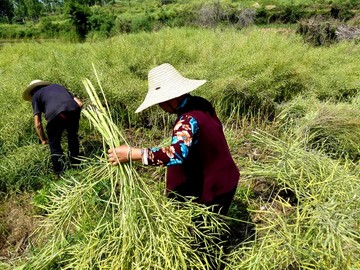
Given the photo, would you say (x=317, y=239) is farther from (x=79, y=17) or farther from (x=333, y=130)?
(x=79, y=17)

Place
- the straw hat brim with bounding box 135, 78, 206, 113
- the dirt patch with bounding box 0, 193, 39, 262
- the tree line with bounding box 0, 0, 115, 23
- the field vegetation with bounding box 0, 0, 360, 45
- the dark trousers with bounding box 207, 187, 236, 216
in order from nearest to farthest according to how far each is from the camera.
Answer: the straw hat brim with bounding box 135, 78, 206, 113 < the dark trousers with bounding box 207, 187, 236, 216 < the dirt patch with bounding box 0, 193, 39, 262 < the field vegetation with bounding box 0, 0, 360, 45 < the tree line with bounding box 0, 0, 115, 23

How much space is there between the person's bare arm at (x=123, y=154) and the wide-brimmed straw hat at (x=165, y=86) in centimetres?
23

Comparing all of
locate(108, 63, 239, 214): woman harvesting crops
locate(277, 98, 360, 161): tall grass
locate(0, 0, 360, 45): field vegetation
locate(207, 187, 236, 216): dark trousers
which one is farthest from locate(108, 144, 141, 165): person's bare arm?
locate(0, 0, 360, 45): field vegetation

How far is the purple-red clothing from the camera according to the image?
1377 mm

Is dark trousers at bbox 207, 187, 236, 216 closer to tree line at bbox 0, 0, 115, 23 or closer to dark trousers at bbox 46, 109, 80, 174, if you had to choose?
dark trousers at bbox 46, 109, 80, 174

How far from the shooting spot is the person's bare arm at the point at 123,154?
138 cm

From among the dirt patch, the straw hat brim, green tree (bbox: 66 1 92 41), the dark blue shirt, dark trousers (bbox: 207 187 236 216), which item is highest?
the straw hat brim

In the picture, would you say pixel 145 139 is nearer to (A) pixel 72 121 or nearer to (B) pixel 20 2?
(A) pixel 72 121

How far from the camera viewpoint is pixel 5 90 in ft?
12.2

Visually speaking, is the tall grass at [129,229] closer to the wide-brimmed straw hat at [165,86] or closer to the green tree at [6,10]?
the wide-brimmed straw hat at [165,86]

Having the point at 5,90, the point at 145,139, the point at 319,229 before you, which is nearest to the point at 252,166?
the point at 319,229

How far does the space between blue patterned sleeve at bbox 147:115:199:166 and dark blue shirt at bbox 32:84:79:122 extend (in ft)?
5.54

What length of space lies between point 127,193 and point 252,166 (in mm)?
1469

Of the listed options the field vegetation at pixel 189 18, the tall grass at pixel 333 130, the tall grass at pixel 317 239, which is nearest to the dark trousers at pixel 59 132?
the tall grass at pixel 317 239
